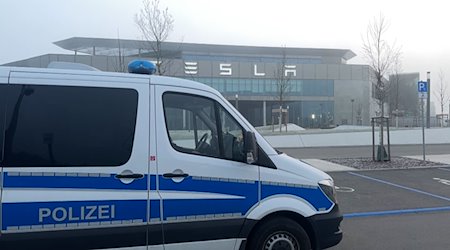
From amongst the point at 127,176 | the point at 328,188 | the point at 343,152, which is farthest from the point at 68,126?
the point at 343,152

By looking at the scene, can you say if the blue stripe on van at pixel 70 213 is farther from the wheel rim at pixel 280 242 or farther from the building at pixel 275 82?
the building at pixel 275 82

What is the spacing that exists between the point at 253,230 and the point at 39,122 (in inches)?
90.5

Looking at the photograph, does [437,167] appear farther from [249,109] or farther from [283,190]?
[249,109]

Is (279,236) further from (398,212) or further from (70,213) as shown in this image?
(398,212)

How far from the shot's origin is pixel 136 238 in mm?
3924

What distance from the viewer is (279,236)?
4.46m

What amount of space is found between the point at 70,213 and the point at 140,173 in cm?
68

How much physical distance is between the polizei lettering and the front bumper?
2082 millimetres

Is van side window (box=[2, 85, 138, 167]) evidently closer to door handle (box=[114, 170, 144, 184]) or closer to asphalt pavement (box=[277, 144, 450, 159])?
door handle (box=[114, 170, 144, 184])

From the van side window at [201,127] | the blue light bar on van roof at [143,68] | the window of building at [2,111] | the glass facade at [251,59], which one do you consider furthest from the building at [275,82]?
the window of building at [2,111]

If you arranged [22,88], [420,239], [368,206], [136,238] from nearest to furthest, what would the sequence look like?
[22,88] → [136,238] → [420,239] → [368,206]

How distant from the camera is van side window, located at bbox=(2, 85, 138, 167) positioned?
3.59 metres

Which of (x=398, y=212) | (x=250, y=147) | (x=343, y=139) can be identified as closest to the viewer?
(x=250, y=147)

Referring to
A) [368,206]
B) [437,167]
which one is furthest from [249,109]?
[368,206]
